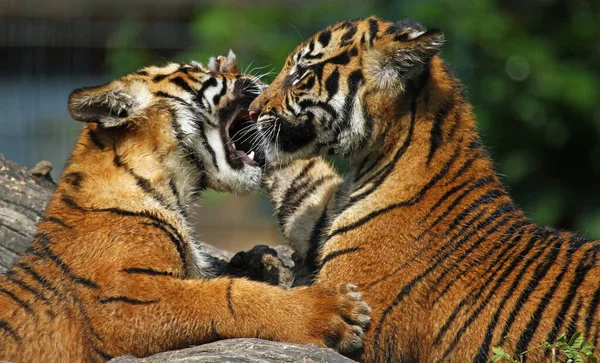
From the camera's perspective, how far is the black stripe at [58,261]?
3.84 m

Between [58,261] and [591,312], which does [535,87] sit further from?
[58,261]

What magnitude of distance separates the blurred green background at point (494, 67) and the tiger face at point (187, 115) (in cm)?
364

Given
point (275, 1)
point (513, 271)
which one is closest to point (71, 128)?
point (275, 1)

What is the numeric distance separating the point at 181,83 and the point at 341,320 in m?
1.42

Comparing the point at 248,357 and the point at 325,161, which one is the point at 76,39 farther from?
the point at 248,357

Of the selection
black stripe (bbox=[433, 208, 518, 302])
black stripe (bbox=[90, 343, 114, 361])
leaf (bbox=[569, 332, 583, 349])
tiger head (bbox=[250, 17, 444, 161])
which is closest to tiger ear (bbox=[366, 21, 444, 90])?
tiger head (bbox=[250, 17, 444, 161])

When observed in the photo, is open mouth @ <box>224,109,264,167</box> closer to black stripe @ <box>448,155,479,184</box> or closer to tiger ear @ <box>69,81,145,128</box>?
tiger ear @ <box>69,81,145,128</box>

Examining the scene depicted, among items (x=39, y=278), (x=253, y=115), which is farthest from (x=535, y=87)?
(x=39, y=278)

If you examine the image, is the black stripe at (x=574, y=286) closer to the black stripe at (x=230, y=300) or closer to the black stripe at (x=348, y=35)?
the black stripe at (x=230, y=300)

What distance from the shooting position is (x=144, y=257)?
153 inches

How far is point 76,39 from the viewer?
9.78 meters

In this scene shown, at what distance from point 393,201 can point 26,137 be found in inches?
231

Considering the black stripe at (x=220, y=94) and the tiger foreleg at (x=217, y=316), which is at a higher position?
the black stripe at (x=220, y=94)

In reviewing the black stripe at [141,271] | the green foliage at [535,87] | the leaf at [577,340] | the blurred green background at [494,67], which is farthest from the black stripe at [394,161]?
the green foliage at [535,87]
